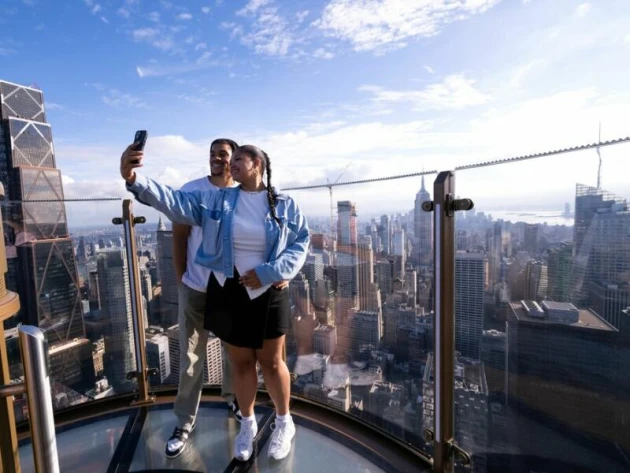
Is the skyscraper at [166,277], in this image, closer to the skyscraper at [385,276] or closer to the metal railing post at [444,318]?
the skyscraper at [385,276]

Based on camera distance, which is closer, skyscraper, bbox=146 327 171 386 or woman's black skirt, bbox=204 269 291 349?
woman's black skirt, bbox=204 269 291 349

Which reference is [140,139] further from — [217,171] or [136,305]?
[136,305]

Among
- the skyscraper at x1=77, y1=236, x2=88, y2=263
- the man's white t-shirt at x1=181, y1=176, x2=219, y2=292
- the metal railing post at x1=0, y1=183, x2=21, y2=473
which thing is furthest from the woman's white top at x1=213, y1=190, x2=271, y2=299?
the skyscraper at x1=77, y1=236, x2=88, y2=263

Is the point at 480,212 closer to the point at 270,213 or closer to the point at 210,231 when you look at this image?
the point at 270,213

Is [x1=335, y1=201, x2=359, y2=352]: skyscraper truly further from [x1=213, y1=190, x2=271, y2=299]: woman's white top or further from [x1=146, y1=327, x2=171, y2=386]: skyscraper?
[x1=146, y1=327, x2=171, y2=386]: skyscraper

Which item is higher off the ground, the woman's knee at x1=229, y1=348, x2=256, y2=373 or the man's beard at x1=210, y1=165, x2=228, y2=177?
the man's beard at x1=210, y1=165, x2=228, y2=177

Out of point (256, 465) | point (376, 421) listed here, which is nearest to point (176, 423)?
point (256, 465)
